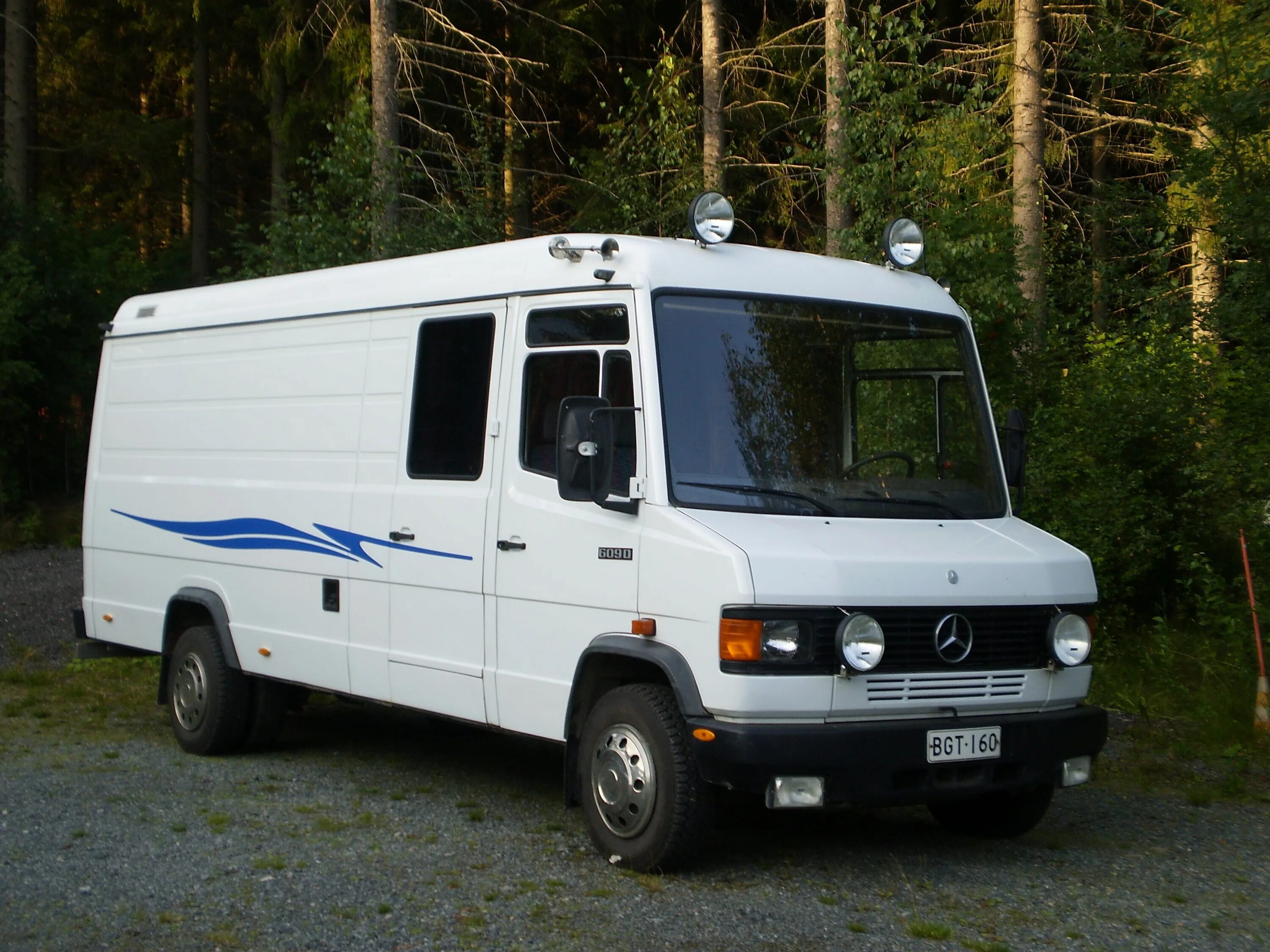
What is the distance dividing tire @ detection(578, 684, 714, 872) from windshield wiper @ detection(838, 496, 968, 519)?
1.13m

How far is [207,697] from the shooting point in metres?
8.97

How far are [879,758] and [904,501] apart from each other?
4.07 ft

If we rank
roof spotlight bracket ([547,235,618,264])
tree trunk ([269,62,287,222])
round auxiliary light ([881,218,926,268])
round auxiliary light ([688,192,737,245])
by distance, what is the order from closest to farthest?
roof spotlight bracket ([547,235,618,264]) < round auxiliary light ([688,192,737,245]) < round auxiliary light ([881,218,926,268]) < tree trunk ([269,62,287,222])

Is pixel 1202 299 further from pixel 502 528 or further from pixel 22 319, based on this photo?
pixel 22 319

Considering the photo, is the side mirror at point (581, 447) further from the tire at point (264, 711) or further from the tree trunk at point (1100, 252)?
the tree trunk at point (1100, 252)

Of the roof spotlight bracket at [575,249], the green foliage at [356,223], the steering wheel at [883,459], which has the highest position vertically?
the green foliage at [356,223]

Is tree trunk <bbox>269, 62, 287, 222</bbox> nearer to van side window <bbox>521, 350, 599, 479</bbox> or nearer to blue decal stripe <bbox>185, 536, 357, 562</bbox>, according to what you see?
blue decal stripe <bbox>185, 536, 357, 562</bbox>

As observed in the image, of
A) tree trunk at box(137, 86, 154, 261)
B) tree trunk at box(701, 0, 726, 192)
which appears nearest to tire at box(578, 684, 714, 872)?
tree trunk at box(701, 0, 726, 192)

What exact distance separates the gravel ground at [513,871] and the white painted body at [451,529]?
0.66m

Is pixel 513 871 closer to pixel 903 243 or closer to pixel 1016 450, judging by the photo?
pixel 1016 450

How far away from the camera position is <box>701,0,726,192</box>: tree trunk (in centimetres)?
2017

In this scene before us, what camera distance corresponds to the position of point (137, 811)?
7480 millimetres

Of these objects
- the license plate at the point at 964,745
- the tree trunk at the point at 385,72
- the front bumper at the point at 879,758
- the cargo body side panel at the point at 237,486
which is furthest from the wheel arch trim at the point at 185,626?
the tree trunk at the point at 385,72

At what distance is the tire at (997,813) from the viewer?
6.99 meters
